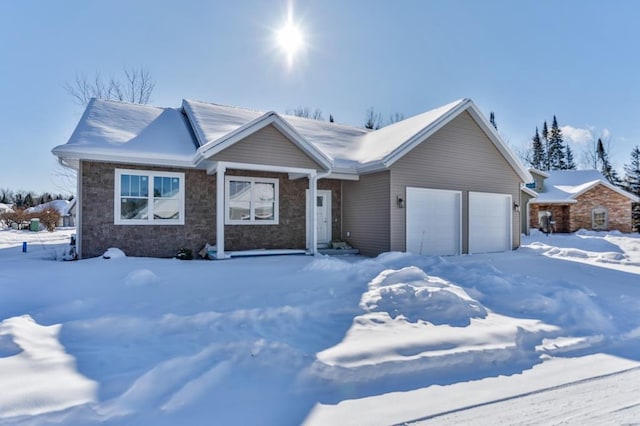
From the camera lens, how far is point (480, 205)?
1331cm

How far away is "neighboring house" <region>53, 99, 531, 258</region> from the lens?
31.1 ft

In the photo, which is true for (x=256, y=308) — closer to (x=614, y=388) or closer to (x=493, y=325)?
(x=493, y=325)

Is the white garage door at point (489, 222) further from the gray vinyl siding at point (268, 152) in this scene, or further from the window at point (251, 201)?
the window at point (251, 201)

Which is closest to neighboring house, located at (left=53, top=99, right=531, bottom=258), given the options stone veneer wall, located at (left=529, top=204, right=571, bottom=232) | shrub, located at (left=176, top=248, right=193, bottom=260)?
shrub, located at (left=176, top=248, right=193, bottom=260)

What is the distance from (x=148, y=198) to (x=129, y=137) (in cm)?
174

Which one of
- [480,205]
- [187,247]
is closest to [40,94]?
[187,247]

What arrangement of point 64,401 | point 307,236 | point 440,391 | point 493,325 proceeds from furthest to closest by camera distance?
point 307,236 → point 493,325 → point 440,391 → point 64,401

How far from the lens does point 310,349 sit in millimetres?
3895

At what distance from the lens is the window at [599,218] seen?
25375mm

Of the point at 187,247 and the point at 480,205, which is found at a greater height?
the point at 480,205

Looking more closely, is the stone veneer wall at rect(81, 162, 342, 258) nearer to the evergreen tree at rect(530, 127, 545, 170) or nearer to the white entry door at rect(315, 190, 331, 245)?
the white entry door at rect(315, 190, 331, 245)

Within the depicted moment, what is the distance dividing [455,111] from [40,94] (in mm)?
18496

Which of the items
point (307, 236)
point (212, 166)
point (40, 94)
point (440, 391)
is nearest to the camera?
point (440, 391)

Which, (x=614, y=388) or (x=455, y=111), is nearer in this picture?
(x=614, y=388)
